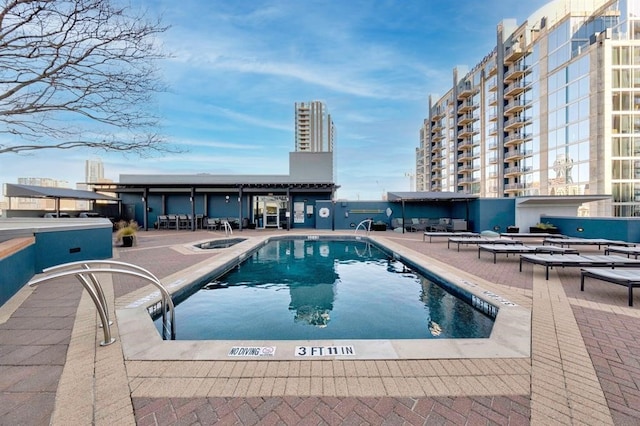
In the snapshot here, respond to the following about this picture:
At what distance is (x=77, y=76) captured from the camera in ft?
18.9

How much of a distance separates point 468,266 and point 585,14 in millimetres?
32986

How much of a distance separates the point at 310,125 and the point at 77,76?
8804cm

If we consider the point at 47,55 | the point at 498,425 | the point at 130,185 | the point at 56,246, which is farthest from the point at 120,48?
the point at 130,185

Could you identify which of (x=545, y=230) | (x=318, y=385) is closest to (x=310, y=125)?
(x=545, y=230)

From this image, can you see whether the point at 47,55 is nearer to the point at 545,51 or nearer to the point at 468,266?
the point at 468,266

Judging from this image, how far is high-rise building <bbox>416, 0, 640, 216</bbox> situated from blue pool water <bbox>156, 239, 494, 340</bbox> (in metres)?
27.2

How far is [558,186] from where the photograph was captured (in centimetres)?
2661

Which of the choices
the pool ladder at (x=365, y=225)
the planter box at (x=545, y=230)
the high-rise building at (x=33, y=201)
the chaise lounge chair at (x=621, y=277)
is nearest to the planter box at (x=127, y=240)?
the pool ladder at (x=365, y=225)

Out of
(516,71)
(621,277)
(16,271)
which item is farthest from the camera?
(516,71)

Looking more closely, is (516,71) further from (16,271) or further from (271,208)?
(16,271)

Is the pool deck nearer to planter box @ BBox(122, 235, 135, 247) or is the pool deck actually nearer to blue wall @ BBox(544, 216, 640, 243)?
planter box @ BBox(122, 235, 135, 247)

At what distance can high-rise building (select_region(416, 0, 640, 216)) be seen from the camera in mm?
23250

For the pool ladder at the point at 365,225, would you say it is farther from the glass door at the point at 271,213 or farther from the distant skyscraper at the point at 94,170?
the distant skyscraper at the point at 94,170

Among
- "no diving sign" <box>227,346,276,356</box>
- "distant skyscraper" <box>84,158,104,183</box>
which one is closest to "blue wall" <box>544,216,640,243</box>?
"no diving sign" <box>227,346,276,356</box>
